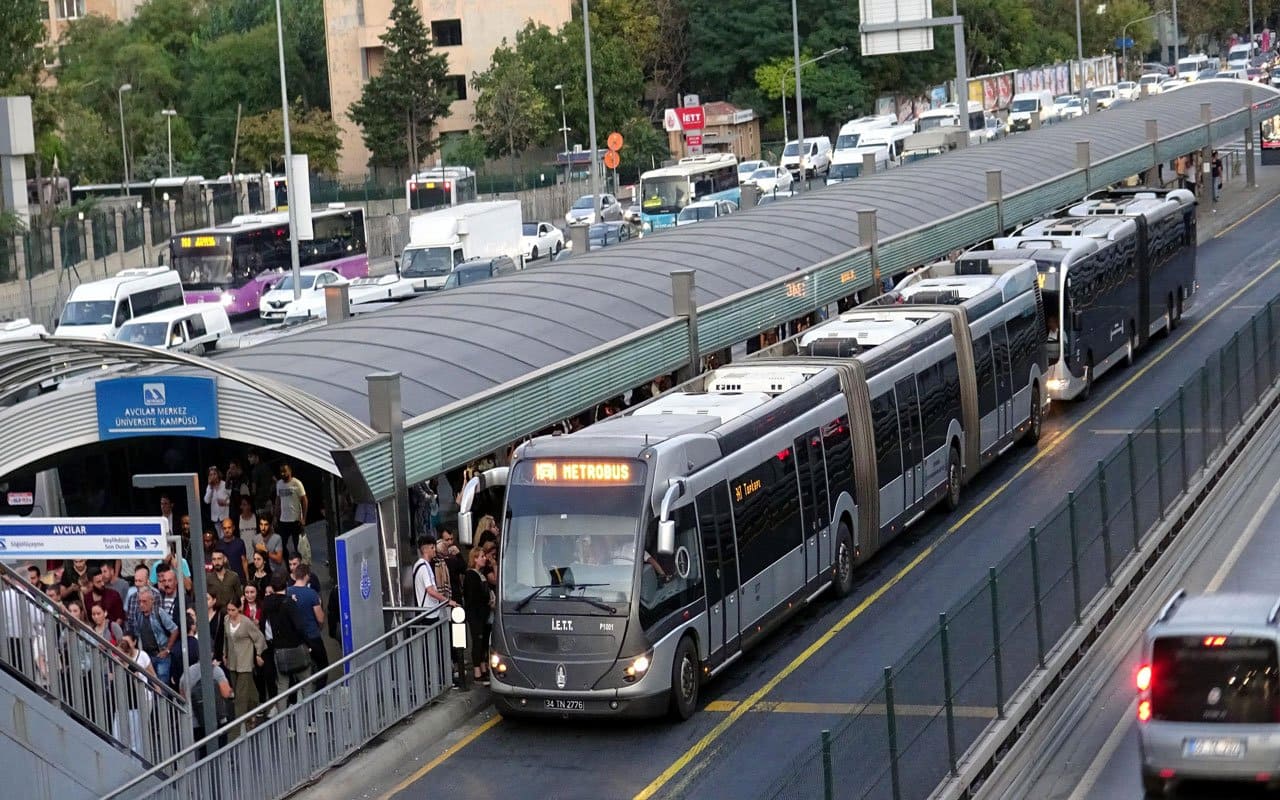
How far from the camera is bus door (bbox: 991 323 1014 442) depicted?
29.8 m

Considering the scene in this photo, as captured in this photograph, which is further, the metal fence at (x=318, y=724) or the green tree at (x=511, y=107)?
the green tree at (x=511, y=107)

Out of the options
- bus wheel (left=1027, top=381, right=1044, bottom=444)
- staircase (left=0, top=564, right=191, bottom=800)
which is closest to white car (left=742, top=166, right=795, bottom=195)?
bus wheel (left=1027, top=381, right=1044, bottom=444)

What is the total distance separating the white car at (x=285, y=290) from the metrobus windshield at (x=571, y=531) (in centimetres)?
3840

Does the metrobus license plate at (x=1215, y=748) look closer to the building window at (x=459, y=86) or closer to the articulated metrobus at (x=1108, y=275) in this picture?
the articulated metrobus at (x=1108, y=275)

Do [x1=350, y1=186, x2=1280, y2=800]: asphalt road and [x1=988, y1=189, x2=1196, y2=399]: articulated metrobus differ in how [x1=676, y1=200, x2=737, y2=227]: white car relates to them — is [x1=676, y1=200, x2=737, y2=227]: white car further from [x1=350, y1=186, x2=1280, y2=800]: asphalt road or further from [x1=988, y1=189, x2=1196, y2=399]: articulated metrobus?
[x1=350, y1=186, x2=1280, y2=800]: asphalt road

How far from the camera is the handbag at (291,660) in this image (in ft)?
61.7

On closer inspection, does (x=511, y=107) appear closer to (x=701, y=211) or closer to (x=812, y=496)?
(x=701, y=211)

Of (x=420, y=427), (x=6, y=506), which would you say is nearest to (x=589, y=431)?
(x=420, y=427)

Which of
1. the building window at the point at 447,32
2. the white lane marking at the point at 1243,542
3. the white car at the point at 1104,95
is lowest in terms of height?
the white lane marking at the point at 1243,542

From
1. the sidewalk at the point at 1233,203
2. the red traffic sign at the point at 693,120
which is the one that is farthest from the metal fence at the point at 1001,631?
the red traffic sign at the point at 693,120

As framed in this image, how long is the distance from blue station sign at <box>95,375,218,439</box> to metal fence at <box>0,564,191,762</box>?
3.68m

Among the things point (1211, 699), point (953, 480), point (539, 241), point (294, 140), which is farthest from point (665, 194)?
point (1211, 699)

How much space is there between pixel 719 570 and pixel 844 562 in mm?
4120

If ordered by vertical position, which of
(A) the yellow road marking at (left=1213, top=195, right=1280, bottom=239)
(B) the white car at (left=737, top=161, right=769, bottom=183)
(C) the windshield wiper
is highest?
(B) the white car at (left=737, top=161, right=769, bottom=183)
